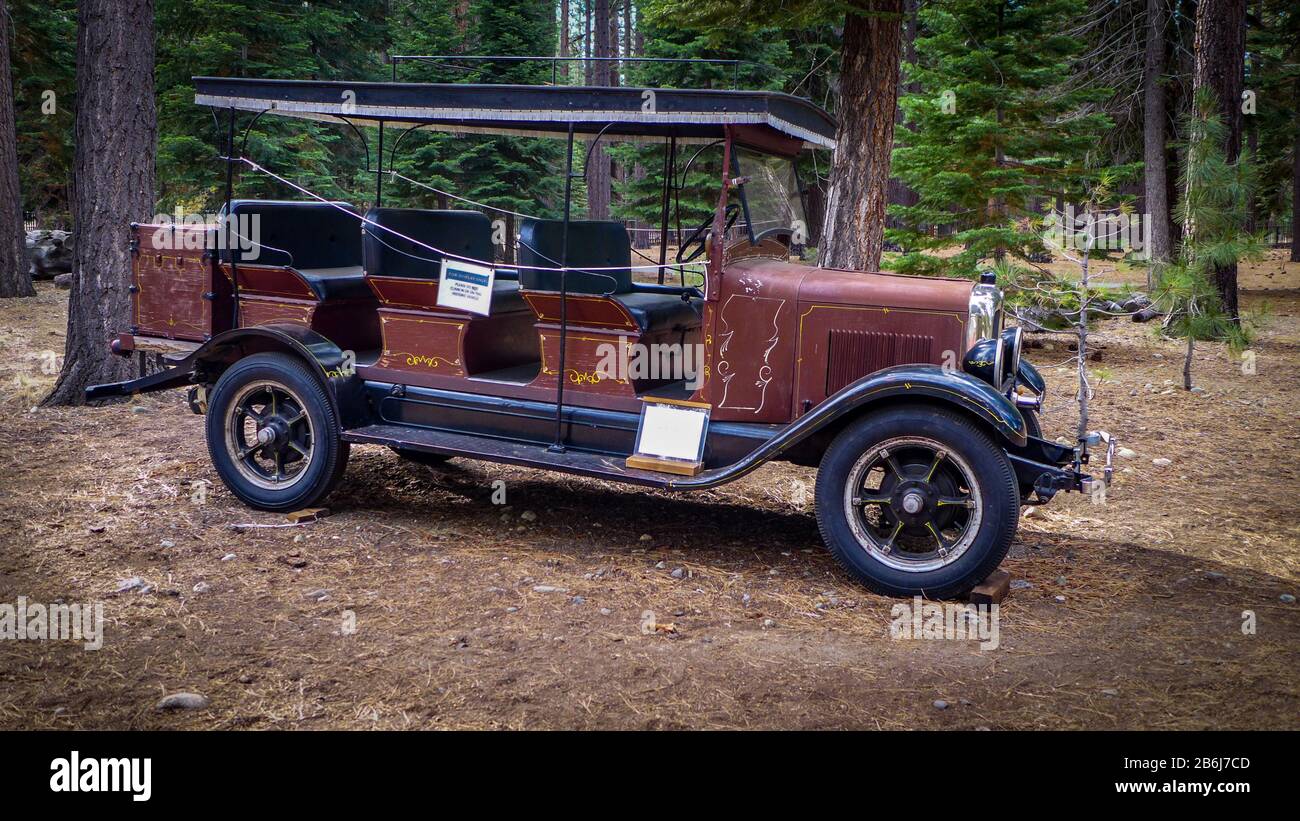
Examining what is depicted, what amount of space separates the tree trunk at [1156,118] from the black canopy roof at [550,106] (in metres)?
13.2

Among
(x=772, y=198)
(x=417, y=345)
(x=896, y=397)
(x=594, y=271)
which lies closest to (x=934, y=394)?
(x=896, y=397)

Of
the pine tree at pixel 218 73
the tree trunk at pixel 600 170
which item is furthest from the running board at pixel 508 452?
the tree trunk at pixel 600 170

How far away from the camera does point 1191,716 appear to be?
3.98 metres

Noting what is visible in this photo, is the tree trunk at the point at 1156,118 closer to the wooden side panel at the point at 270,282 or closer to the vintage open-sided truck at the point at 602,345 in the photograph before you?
the vintage open-sided truck at the point at 602,345

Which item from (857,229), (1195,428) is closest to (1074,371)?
(1195,428)

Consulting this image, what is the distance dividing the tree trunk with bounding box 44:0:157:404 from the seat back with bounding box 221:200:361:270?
9.57 feet

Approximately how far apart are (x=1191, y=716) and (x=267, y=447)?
5344 mm

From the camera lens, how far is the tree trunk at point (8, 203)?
15.3 meters

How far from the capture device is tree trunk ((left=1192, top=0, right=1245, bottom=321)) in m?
12.9

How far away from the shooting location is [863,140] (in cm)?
921

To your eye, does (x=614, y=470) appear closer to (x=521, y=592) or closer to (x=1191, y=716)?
(x=521, y=592)

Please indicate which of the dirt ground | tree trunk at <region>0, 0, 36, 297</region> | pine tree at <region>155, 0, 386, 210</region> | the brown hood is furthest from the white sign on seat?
tree trunk at <region>0, 0, 36, 297</region>

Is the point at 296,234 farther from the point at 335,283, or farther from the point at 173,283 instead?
the point at 173,283

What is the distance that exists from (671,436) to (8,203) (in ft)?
47.3
